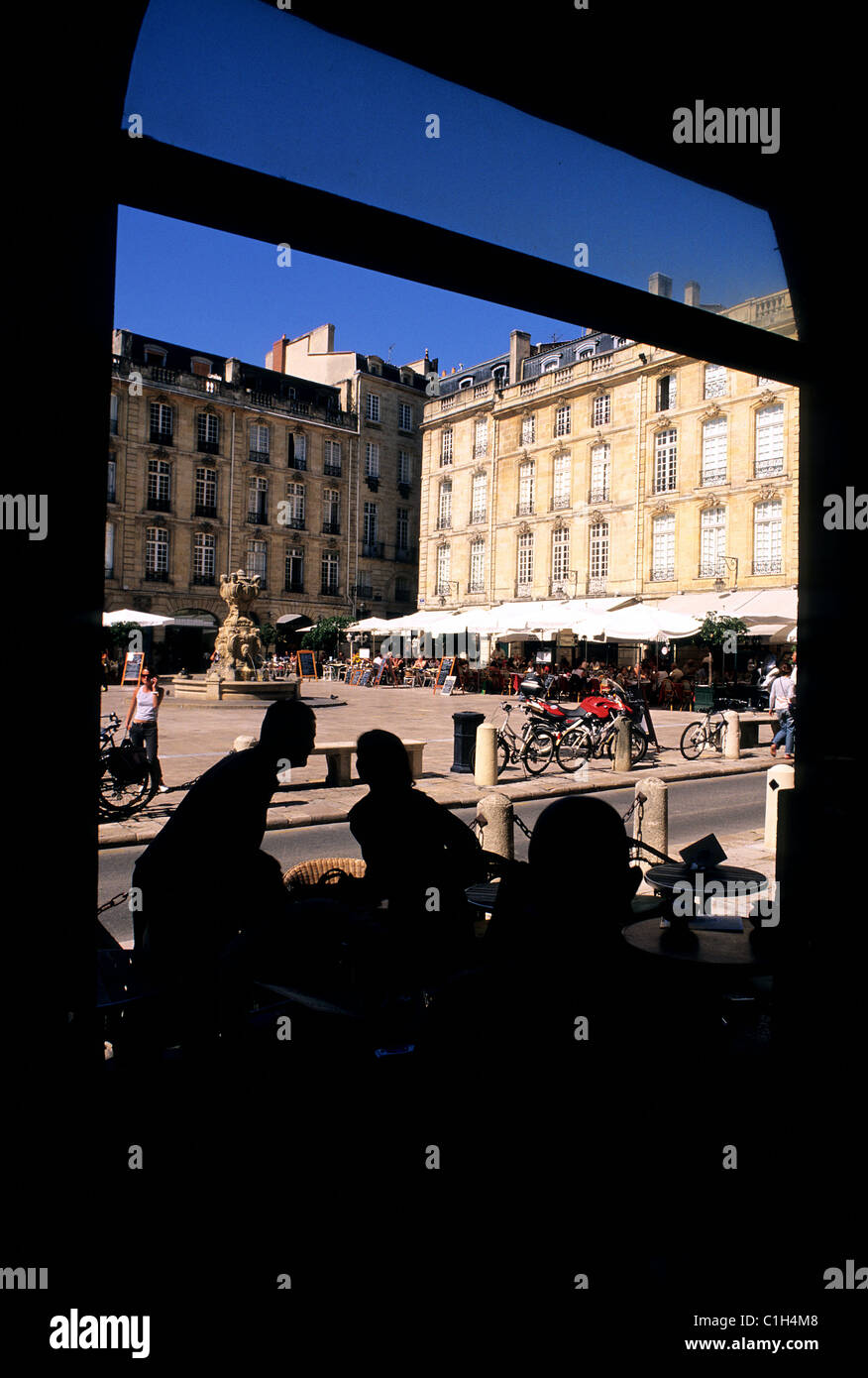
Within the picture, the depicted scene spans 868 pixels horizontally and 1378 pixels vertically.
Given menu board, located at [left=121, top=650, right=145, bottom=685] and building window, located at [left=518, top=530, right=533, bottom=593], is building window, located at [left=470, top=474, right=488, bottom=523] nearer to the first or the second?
building window, located at [left=518, top=530, right=533, bottom=593]

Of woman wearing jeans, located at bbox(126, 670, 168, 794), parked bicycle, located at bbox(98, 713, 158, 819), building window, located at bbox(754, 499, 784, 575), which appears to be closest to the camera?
parked bicycle, located at bbox(98, 713, 158, 819)

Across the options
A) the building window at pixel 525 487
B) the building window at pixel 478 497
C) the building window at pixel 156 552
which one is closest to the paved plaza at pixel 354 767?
the building window at pixel 525 487

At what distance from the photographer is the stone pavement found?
10.1 m

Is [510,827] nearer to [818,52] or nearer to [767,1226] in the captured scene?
[767,1226]

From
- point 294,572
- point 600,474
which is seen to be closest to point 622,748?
point 600,474

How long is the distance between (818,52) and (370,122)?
1.31 meters

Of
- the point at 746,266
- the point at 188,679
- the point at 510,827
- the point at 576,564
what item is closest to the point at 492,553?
the point at 576,564

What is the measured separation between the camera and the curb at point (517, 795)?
28.7ft

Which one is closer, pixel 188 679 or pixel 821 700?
pixel 821 700

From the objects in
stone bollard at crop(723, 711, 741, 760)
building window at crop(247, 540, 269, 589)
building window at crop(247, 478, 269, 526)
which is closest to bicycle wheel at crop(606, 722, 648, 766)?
stone bollard at crop(723, 711, 741, 760)

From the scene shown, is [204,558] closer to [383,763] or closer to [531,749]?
[531,749]

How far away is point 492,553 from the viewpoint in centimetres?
4234

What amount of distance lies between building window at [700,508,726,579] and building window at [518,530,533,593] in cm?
950

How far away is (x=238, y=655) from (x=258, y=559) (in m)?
24.6
